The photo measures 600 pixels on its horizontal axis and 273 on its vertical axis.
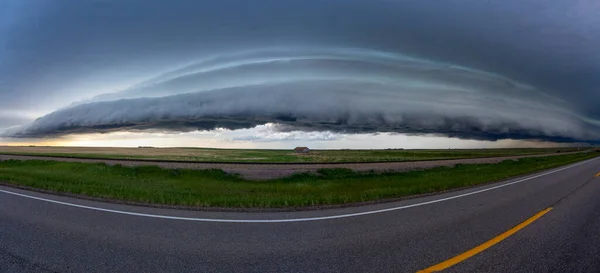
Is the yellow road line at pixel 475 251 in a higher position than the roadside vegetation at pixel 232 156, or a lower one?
higher

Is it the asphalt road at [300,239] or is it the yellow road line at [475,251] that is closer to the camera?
the yellow road line at [475,251]

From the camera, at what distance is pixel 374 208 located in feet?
33.5

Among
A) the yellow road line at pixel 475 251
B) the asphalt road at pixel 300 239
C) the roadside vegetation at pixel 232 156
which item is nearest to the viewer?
the yellow road line at pixel 475 251

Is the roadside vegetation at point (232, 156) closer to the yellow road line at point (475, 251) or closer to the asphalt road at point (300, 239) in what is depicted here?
the asphalt road at point (300, 239)

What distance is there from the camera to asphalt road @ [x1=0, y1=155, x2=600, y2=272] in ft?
17.0

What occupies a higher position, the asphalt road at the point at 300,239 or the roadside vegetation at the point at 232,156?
the asphalt road at the point at 300,239

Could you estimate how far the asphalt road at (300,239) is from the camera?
17.0ft

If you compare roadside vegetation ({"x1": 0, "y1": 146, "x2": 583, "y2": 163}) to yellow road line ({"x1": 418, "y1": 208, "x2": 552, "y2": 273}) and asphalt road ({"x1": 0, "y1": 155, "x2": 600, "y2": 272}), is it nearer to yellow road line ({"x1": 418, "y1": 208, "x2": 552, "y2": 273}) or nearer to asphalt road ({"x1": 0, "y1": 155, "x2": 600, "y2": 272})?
asphalt road ({"x1": 0, "y1": 155, "x2": 600, "y2": 272})

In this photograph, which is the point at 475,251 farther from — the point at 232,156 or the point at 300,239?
the point at 232,156

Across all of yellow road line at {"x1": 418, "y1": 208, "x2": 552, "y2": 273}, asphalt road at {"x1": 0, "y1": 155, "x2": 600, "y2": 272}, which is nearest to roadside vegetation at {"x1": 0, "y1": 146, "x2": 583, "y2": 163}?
asphalt road at {"x1": 0, "y1": 155, "x2": 600, "y2": 272}

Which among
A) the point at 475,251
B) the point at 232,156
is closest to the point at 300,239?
the point at 475,251

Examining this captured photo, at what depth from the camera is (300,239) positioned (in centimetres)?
657

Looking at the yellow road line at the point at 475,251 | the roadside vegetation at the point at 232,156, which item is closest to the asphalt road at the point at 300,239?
the yellow road line at the point at 475,251

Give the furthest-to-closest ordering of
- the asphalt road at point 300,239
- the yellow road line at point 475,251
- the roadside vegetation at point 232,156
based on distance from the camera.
→ 1. the roadside vegetation at point 232,156
2. the asphalt road at point 300,239
3. the yellow road line at point 475,251
